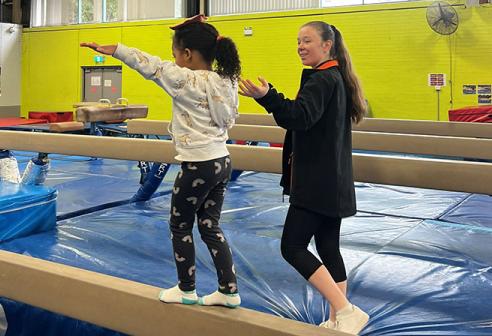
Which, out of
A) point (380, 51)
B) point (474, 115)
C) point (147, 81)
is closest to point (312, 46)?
point (474, 115)

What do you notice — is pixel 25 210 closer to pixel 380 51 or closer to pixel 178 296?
pixel 178 296

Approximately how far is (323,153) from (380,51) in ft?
24.0

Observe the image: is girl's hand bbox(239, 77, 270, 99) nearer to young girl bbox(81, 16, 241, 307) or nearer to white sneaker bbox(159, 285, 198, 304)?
young girl bbox(81, 16, 241, 307)

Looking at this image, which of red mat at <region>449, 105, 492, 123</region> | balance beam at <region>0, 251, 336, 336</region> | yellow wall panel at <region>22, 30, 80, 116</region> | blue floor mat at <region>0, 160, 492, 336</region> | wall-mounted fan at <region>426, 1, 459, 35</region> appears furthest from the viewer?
yellow wall panel at <region>22, 30, 80, 116</region>

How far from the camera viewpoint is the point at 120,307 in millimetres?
1773

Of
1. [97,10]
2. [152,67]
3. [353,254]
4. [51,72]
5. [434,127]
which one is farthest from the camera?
[51,72]

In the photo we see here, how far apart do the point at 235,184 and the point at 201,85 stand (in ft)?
12.4

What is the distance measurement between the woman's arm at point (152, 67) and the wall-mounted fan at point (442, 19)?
272 inches

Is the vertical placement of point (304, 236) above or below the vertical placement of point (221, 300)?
above

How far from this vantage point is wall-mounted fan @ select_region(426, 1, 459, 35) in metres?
7.64

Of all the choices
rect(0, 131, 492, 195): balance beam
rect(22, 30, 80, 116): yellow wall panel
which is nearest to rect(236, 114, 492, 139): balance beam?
rect(0, 131, 492, 195): balance beam

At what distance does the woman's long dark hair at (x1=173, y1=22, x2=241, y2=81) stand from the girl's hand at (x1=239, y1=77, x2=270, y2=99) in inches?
1.9

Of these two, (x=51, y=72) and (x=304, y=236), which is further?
(x=51, y=72)

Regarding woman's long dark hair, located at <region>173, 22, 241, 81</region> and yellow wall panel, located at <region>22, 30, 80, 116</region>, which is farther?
yellow wall panel, located at <region>22, 30, 80, 116</region>
